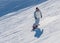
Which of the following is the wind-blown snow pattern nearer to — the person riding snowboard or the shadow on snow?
the person riding snowboard

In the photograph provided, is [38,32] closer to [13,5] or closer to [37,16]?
[37,16]

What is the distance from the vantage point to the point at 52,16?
1816 centimetres

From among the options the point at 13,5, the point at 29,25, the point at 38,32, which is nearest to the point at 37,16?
the point at 29,25

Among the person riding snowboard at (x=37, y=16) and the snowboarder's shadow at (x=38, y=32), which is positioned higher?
the person riding snowboard at (x=37, y=16)

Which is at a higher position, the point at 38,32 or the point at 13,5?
the point at 13,5

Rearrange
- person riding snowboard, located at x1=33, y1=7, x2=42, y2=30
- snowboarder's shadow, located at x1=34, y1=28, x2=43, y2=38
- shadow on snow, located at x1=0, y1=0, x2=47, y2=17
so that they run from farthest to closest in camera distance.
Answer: shadow on snow, located at x1=0, y1=0, x2=47, y2=17
person riding snowboard, located at x1=33, y1=7, x2=42, y2=30
snowboarder's shadow, located at x1=34, y1=28, x2=43, y2=38

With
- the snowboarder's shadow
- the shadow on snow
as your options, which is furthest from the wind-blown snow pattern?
the shadow on snow

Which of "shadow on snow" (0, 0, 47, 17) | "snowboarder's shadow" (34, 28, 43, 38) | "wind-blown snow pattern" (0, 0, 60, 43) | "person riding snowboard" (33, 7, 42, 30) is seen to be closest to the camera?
"wind-blown snow pattern" (0, 0, 60, 43)

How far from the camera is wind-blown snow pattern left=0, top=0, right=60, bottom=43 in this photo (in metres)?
15.6

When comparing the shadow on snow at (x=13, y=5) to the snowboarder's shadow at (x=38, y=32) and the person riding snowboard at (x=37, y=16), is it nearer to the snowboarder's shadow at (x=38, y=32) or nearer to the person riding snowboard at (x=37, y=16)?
the person riding snowboard at (x=37, y=16)

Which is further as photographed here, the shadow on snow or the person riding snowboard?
the shadow on snow

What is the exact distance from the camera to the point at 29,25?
1748 cm

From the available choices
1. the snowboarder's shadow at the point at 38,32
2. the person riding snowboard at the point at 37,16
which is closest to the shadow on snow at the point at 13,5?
the person riding snowboard at the point at 37,16

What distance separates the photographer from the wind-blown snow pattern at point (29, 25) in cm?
1564
